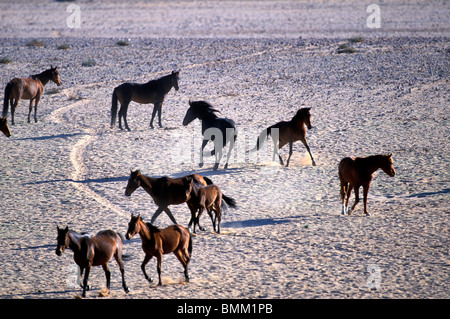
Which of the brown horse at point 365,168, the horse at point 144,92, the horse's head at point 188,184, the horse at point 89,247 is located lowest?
the horse at point 89,247

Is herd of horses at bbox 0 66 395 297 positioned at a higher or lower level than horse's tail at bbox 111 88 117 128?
lower

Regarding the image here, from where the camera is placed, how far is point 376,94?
62.2 ft

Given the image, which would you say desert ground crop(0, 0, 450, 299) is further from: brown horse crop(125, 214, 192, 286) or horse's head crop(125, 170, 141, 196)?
horse's head crop(125, 170, 141, 196)

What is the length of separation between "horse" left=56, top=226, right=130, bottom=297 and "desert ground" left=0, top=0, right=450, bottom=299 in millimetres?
387

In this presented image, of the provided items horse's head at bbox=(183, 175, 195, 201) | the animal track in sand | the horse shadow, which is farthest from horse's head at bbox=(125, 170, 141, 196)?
the horse shadow

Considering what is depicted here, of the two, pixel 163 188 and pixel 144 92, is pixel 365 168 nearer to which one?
pixel 163 188

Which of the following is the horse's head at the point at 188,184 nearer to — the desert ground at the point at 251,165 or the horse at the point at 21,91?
the desert ground at the point at 251,165

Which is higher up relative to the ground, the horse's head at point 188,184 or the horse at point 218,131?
the horse at point 218,131

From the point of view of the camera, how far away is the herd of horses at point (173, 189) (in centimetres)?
698

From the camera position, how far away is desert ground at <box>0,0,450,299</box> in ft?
25.2

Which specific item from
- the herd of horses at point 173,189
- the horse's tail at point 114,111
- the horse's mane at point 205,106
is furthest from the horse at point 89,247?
the horse's tail at point 114,111

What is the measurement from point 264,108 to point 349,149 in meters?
4.56
